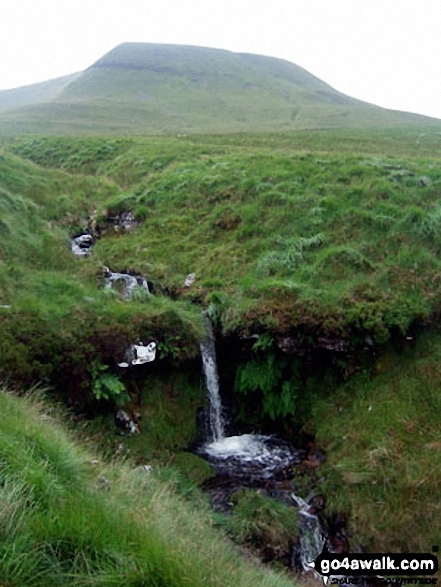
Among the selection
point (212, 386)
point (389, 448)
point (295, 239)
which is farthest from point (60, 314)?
point (389, 448)

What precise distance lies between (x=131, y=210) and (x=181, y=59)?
568 feet

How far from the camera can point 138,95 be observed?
415 ft

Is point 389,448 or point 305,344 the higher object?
point 305,344

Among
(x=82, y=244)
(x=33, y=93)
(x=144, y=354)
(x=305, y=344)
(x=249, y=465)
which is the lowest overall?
(x=249, y=465)

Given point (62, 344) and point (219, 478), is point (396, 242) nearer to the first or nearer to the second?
point (219, 478)

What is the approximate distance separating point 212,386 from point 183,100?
122467mm

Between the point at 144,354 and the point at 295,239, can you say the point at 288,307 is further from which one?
the point at 144,354

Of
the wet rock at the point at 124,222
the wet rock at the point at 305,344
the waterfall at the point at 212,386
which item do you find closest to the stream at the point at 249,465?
the waterfall at the point at 212,386

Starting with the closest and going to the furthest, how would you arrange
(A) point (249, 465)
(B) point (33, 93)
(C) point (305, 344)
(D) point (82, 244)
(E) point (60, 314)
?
1. (A) point (249, 465)
2. (E) point (60, 314)
3. (C) point (305, 344)
4. (D) point (82, 244)
5. (B) point (33, 93)

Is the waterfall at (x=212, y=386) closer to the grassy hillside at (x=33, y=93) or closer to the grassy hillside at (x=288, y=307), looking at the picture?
the grassy hillside at (x=288, y=307)

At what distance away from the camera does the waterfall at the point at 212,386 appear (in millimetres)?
13164

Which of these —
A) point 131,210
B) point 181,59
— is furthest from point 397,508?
point 181,59

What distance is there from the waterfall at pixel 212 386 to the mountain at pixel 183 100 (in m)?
56.4

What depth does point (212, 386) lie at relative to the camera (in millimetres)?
13523
